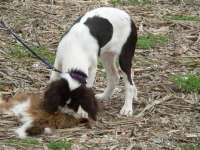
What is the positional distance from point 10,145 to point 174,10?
778cm

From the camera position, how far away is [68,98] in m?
6.93

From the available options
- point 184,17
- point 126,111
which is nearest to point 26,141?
point 126,111

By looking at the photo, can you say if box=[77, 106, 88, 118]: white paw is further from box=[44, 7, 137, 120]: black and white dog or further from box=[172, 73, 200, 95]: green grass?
box=[172, 73, 200, 95]: green grass

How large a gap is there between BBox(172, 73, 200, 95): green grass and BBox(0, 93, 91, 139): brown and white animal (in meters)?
2.23

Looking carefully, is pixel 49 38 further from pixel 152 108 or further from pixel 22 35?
pixel 152 108

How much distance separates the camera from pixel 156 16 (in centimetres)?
1315

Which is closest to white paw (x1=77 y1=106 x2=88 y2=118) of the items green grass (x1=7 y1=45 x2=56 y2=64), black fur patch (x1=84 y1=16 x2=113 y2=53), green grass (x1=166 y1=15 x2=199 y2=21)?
black fur patch (x1=84 y1=16 x2=113 y2=53)

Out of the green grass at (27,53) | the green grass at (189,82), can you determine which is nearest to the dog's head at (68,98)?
the green grass at (189,82)

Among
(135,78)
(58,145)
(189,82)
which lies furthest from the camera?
(135,78)

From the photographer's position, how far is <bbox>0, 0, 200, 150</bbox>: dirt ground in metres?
7.21

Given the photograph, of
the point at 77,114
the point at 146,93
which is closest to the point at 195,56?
the point at 146,93

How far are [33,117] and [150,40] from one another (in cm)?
486

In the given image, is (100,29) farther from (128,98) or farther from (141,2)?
(141,2)

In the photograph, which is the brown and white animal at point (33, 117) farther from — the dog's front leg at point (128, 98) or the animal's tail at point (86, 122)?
the dog's front leg at point (128, 98)
